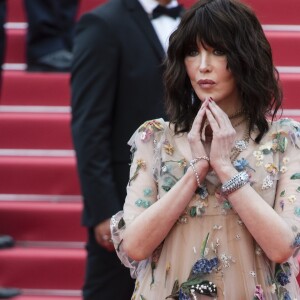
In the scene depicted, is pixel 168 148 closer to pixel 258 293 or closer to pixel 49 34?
pixel 258 293

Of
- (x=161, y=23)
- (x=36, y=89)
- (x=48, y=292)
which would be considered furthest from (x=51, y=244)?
(x=161, y=23)

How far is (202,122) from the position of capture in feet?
9.42

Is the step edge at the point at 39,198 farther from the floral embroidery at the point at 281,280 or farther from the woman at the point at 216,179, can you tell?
the floral embroidery at the point at 281,280

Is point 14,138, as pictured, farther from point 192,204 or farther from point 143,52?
point 192,204

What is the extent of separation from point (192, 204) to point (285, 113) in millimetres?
2931

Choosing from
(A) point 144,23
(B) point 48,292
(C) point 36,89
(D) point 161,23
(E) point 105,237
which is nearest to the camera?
(E) point 105,237

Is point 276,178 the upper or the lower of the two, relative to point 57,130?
upper

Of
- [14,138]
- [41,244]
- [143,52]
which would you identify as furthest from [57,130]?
[143,52]

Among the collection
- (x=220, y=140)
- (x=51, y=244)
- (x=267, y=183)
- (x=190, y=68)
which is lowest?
(x=51, y=244)

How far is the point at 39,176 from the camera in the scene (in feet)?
18.8

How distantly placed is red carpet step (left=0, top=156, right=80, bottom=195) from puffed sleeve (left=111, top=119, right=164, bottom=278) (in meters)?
2.62

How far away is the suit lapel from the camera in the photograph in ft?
13.1

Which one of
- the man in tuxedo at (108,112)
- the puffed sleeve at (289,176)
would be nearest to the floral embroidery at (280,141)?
the puffed sleeve at (289,176)

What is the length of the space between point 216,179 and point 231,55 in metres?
0.32
